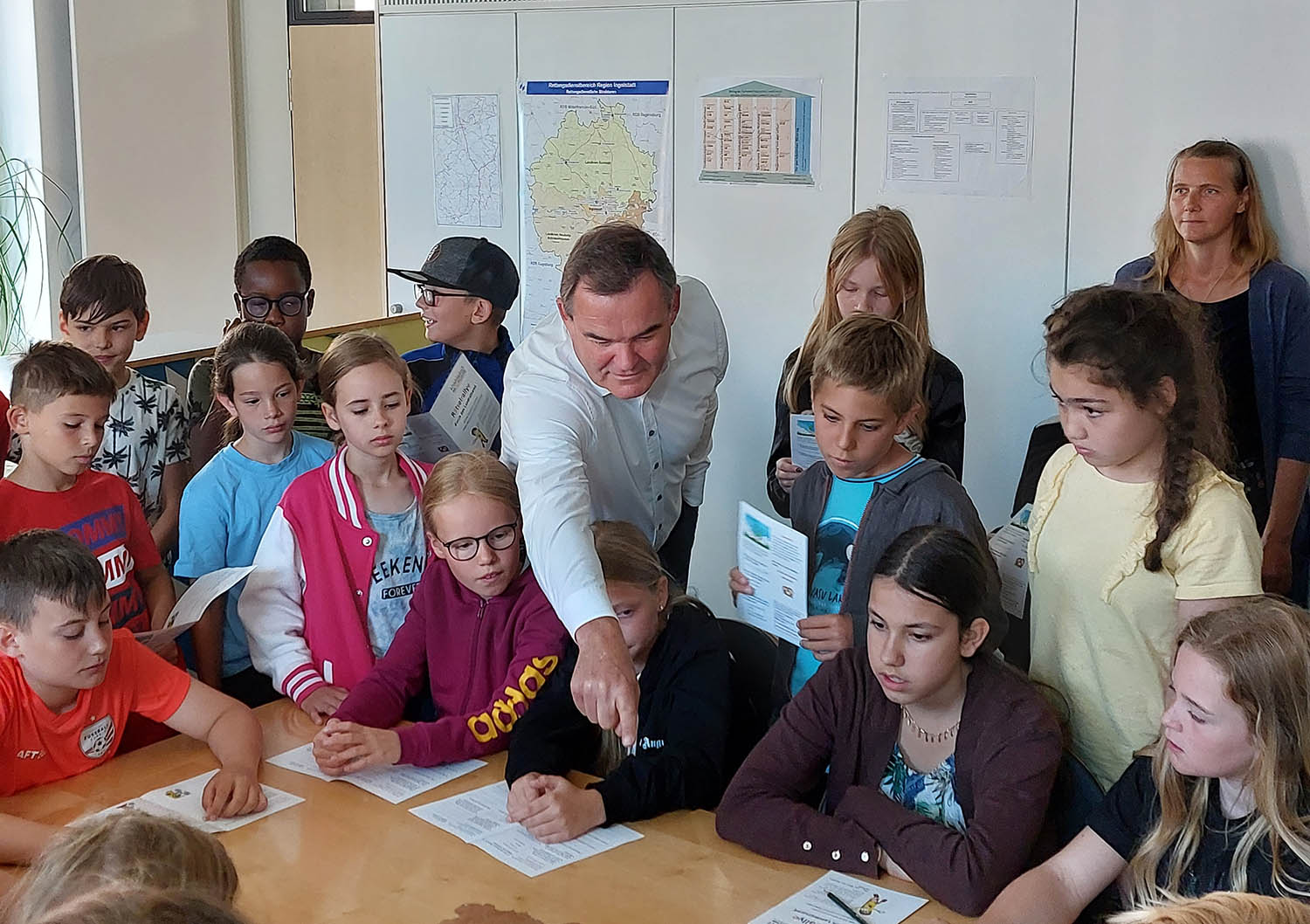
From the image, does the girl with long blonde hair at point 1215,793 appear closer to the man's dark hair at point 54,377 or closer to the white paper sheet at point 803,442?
the white paper sheet at point 803,442

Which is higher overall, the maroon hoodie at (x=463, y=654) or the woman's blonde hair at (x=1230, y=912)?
the woman's blonde hair at (x=1230, y=912)

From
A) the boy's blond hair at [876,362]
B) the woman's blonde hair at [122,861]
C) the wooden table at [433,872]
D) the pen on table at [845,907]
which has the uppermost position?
the boy's blond hair at [876,362]

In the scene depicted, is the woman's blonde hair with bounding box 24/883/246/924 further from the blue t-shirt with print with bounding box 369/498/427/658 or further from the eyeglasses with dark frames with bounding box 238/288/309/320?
the eyeglasses with dark frames with bounding box 238/288/309/320

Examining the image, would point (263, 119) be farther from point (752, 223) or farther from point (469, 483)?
point (469, 483)

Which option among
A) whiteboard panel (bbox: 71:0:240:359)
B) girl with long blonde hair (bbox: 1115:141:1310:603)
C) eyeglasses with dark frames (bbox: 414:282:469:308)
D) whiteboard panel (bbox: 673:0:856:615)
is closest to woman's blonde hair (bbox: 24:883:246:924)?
eyeglasses with dark frames (bbox: 414:282:469:308)

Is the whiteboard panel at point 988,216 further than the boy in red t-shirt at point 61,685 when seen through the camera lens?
Yes

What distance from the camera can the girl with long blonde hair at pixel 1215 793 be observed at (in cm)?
162

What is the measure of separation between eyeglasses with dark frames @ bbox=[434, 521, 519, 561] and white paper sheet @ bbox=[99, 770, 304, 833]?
50 cm

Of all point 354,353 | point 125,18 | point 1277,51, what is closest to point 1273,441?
point 1277,51

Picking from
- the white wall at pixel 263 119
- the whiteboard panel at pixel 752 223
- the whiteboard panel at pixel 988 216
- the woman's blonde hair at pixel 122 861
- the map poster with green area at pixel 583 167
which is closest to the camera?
the woman's blonde hair at pixel 122 861

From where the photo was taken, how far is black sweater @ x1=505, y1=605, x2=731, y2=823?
200 centimetres

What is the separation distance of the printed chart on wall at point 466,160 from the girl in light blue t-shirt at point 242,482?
199 cm

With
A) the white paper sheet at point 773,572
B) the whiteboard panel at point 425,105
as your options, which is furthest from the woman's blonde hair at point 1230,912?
the whiteboard panel at point 425,105

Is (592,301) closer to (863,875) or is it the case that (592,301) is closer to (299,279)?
(863,875)
